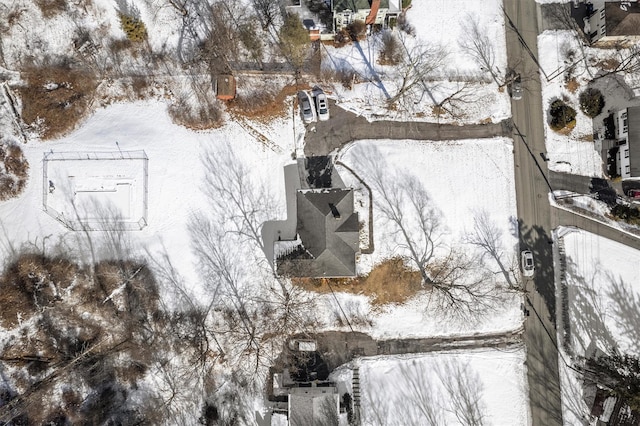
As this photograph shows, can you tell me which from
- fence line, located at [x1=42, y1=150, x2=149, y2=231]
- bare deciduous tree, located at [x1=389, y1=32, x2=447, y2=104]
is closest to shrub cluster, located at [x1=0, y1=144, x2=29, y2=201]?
fence line, located at [x1=42, y1=150, x2=149, y2=231]

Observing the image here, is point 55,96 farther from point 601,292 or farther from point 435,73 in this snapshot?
point 601,292

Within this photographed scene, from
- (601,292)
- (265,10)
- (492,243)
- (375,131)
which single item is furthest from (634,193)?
(265,10)

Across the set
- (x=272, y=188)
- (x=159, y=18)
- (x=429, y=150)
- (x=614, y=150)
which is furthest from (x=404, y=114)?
(x=159, y=18)

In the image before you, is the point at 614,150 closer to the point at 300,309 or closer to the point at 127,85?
the point at 300,309

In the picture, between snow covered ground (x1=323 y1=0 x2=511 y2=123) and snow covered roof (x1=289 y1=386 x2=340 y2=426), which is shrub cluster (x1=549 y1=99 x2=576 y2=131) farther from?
snow covered roof (x1=289 y1=386 x2=340 y2=426)

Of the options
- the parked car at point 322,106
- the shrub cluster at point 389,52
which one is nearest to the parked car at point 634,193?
the shrub cluster at point 389,52

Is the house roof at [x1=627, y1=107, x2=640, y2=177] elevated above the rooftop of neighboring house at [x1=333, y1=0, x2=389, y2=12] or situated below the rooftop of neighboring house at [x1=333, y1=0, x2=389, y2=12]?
below
